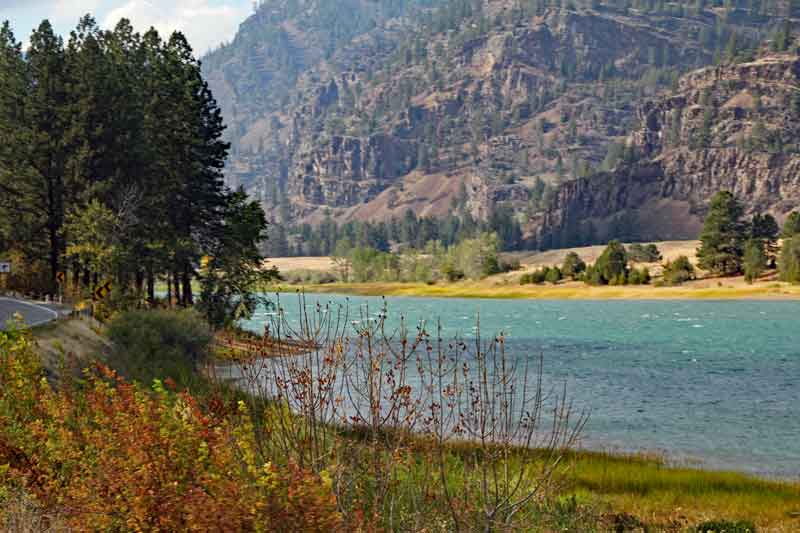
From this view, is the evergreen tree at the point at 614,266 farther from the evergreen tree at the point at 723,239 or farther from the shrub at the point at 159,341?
the shrub at the point at 159,341

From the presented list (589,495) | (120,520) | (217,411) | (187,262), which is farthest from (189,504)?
(187,262)

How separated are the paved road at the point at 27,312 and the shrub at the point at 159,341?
10.3 feet

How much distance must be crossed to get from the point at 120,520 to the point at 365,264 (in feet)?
630

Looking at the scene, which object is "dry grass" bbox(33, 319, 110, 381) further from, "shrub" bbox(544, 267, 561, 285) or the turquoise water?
"shrub" bbox(544, 267, 561, 285)

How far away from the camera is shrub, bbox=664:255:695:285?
13038 centimetres

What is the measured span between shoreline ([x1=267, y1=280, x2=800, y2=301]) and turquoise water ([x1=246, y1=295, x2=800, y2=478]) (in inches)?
1032

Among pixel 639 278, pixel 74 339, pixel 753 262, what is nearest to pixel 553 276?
pixel 639 278

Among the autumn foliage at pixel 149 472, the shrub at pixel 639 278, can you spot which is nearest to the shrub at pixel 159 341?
the autumn foliage at pixel 149 472

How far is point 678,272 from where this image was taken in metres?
132

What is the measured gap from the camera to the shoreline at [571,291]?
116m

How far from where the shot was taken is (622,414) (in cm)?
2978

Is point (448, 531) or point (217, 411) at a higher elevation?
point (217, 411)

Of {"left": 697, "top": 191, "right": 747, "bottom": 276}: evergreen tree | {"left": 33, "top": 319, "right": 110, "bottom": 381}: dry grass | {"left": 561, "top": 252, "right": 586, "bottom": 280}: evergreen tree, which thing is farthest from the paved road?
{"left": 561, "top": 252, "right": 586, "bottom": 280}: evergreen tree

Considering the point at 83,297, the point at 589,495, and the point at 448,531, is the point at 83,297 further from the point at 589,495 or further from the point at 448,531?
the point at 448,531
